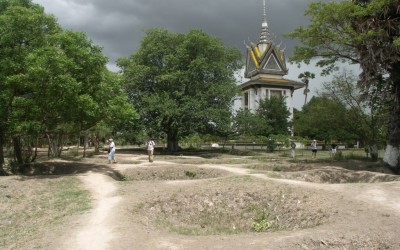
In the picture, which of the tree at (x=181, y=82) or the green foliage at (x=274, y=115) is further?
the green foliage at (x=274, y=115)

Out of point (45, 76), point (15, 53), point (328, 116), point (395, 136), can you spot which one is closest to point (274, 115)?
point (328, 116)

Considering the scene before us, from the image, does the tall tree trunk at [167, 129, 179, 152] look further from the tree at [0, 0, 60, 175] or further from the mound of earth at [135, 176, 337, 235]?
the mound of earth at [135, 176, 337, 235]

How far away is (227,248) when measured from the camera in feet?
23.5

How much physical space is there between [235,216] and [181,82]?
71.0ft

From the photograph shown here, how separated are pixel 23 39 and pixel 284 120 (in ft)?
119

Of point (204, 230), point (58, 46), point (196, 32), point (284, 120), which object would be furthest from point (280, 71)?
point (204, 230)

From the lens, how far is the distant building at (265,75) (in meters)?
55.4

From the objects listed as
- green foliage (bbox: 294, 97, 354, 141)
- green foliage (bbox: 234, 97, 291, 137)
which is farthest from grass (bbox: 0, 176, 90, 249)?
green foliage (bbox: 234, 97, 291, 137)

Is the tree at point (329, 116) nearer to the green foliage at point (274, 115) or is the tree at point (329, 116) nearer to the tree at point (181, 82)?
the tree at point (181, 82)

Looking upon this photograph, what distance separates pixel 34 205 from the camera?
11547 mm

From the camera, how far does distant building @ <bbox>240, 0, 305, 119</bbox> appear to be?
55.4 m

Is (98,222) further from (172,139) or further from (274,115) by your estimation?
(274,115)

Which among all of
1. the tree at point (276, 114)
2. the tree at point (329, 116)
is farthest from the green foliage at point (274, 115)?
the tree at point (329, 116)

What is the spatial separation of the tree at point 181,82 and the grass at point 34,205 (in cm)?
1697
